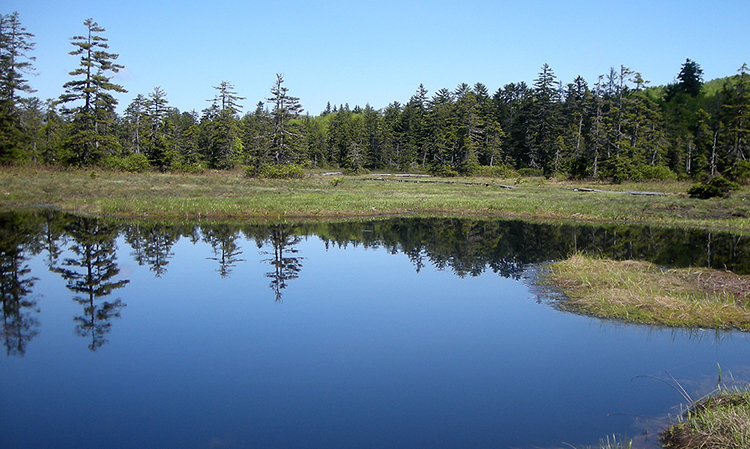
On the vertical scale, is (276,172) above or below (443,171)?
below

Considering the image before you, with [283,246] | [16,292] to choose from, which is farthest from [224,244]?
[16,292]

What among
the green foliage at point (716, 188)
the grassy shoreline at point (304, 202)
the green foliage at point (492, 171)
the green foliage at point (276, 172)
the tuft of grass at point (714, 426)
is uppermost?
the green foliage at point (492, 171)

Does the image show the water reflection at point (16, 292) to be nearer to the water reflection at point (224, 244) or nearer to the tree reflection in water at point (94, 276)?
the tree reflection in water at point (94, 276)

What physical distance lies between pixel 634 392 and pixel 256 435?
629 cm

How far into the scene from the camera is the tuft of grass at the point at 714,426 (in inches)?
253

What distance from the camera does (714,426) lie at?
22.1ft

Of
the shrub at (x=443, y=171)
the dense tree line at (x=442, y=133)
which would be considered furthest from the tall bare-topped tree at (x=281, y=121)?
the shrub at (x=443, y=171)

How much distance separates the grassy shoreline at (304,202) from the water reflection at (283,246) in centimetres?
267

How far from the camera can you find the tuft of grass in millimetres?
6422

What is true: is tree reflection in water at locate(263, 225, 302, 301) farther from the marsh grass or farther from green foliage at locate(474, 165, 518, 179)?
green foliage at locate(474, 165, 518, 179)

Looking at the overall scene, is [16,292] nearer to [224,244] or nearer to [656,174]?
[224,244]

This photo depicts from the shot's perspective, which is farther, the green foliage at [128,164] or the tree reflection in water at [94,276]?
the green foliage at [128,164]

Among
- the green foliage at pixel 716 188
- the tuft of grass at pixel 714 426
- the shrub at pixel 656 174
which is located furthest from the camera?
the shrub at pixel 656 174

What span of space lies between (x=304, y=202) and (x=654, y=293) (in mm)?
24813
